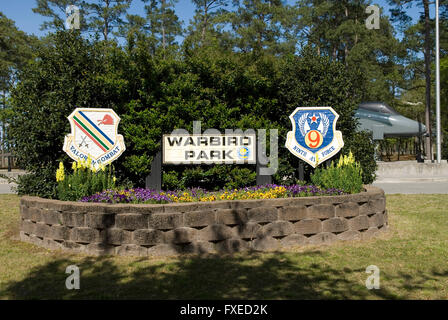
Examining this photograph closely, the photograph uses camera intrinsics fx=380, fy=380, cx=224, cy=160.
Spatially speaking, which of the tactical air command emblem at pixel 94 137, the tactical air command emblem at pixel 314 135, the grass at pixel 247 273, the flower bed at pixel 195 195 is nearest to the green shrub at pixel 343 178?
the flower bed at pixel 195 195

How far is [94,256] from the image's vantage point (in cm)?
582

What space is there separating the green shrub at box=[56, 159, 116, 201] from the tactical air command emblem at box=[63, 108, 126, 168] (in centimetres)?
35

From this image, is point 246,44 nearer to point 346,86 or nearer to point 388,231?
point 346,86

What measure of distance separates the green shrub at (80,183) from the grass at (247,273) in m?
1.09

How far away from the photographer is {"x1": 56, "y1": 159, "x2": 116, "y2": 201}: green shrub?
6.93 metres

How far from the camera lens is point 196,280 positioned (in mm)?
4762

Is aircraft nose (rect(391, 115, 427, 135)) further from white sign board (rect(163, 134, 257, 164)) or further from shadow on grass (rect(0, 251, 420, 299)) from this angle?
shadow on grass (rect(0, 251, 420, 299))

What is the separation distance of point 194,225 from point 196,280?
1.21 metres

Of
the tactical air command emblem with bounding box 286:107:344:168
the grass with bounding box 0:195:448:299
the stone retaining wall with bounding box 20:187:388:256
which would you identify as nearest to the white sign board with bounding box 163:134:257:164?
the tactical air command emblem with bounding box 286:107:344:168

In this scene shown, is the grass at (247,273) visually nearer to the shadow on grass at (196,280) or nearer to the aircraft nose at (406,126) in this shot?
the shadow on grass at (196,280)

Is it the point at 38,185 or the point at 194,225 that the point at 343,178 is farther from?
the point at 38,185

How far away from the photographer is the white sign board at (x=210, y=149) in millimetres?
8148
